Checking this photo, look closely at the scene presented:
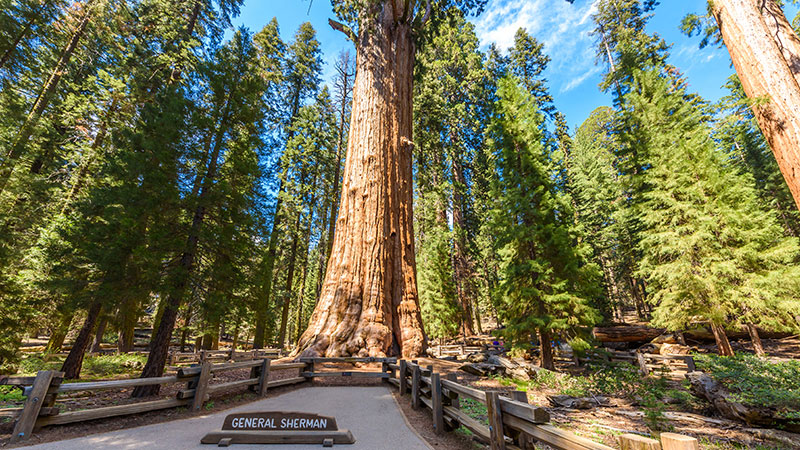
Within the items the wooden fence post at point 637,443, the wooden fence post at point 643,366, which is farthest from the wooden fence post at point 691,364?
the wooden fence post at point 637,443

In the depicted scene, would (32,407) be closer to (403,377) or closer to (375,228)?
(403,377)

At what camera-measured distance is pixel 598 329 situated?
19328mm

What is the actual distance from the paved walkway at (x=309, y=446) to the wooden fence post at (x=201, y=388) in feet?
1.76

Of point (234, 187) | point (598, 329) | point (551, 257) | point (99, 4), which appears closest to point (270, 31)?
point (99, 4)

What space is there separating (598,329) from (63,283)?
82.5 ft

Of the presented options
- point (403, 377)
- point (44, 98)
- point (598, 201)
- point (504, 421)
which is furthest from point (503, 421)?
point (598, 201)

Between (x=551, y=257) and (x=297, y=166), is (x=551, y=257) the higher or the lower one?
the lower one

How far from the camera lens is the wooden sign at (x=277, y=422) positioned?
156 inches

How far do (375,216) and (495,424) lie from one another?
24.0ft

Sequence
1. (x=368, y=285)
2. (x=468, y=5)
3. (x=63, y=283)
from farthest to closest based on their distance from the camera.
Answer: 1. (x=468, y=5)
2. (x=368, y=285)
3. (x=63, y=283)

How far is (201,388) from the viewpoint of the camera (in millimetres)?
5617

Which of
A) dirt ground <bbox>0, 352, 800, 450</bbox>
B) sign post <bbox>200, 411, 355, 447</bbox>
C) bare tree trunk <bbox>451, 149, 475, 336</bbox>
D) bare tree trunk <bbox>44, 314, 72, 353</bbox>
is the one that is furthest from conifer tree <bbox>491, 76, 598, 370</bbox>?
bare tree trunk <bbox>44, 314, 72, 353</bbox>

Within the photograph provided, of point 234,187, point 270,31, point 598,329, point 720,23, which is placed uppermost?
point 270,31

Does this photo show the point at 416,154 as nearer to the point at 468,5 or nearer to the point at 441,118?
the point at 441,118
